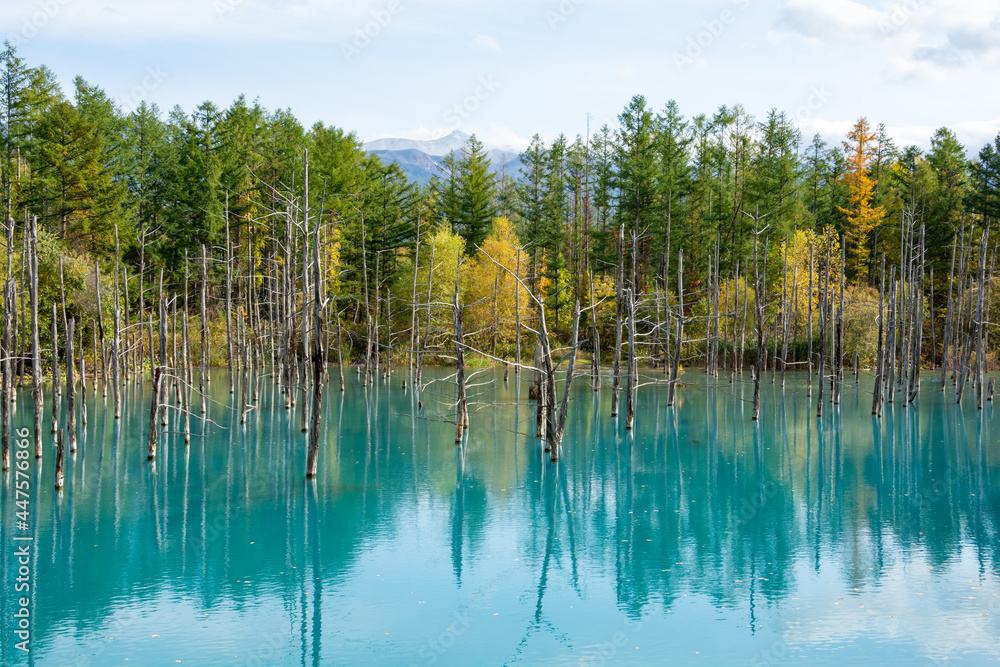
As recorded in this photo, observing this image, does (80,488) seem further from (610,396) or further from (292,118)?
(292,118)

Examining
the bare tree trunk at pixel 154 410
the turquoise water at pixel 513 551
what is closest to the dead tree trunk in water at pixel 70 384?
the turquoise water at pixel 513 551

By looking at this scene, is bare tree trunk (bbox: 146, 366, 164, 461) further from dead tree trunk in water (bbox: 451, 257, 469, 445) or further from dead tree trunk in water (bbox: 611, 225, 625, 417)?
dead tree trunk in water (bbox: 611, 225, 625, 417)

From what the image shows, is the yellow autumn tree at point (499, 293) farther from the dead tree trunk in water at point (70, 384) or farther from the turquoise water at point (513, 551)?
the dead tree trunk in water at point (70, 384)

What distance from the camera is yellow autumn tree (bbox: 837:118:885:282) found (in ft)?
141

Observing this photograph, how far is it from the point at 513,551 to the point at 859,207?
125 ft

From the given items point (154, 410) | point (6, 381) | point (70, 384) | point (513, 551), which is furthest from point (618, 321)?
point (6, 381)

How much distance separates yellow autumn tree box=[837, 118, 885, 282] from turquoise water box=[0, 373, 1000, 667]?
23.4 m

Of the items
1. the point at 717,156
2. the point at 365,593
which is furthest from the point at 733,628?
the point at 717,156

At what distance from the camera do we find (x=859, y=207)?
1718 inches

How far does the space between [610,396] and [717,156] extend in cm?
1968

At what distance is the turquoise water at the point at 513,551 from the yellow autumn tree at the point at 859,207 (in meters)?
23.4

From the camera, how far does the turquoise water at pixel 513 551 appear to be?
9.02 m

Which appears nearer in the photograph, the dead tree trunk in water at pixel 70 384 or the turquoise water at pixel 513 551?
the turquoise water at pixel 513 551

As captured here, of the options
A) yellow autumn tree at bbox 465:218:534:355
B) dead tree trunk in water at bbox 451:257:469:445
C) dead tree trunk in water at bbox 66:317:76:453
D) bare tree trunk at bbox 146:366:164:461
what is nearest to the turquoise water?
bare tree trunk at bbox 146:366:164:461
